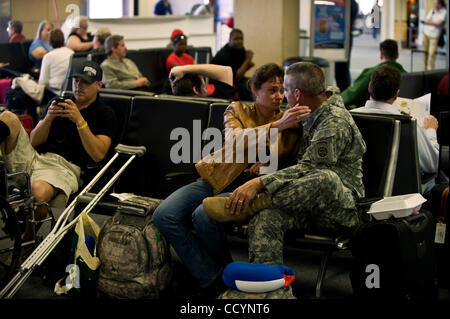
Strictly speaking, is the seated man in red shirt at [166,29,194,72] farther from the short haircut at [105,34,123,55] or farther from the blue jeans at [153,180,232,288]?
the blue jeans at [153,180,232,288]

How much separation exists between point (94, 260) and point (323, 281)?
4.16ft

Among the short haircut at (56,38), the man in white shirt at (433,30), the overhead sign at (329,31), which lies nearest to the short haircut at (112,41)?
the short haircut at (56,38)

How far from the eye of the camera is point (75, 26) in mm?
11047

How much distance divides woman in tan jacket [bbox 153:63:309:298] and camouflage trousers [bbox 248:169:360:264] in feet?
1.07

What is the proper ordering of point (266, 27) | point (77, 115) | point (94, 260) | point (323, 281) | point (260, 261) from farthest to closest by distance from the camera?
point (266, 27) < point (77, 115) < point (323, 281) < point (94, 260) < point (260, 261)

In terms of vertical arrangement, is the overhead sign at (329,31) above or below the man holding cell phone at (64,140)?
above

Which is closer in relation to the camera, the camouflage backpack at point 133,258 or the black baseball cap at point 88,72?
the camouflage backpack at point 133,258

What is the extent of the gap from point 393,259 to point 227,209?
820mm

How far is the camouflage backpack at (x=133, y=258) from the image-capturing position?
3.43 metres

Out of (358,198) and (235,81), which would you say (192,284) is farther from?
(235,81)

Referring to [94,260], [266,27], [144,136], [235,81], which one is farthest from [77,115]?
[266,27]

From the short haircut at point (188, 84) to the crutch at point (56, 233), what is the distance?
1.98 ft

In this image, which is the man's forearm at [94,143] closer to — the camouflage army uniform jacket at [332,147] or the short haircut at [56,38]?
the camouflage army uniform jacket at [332,147]

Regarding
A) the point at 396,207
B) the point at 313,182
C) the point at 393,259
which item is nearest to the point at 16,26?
the point at 313,182
